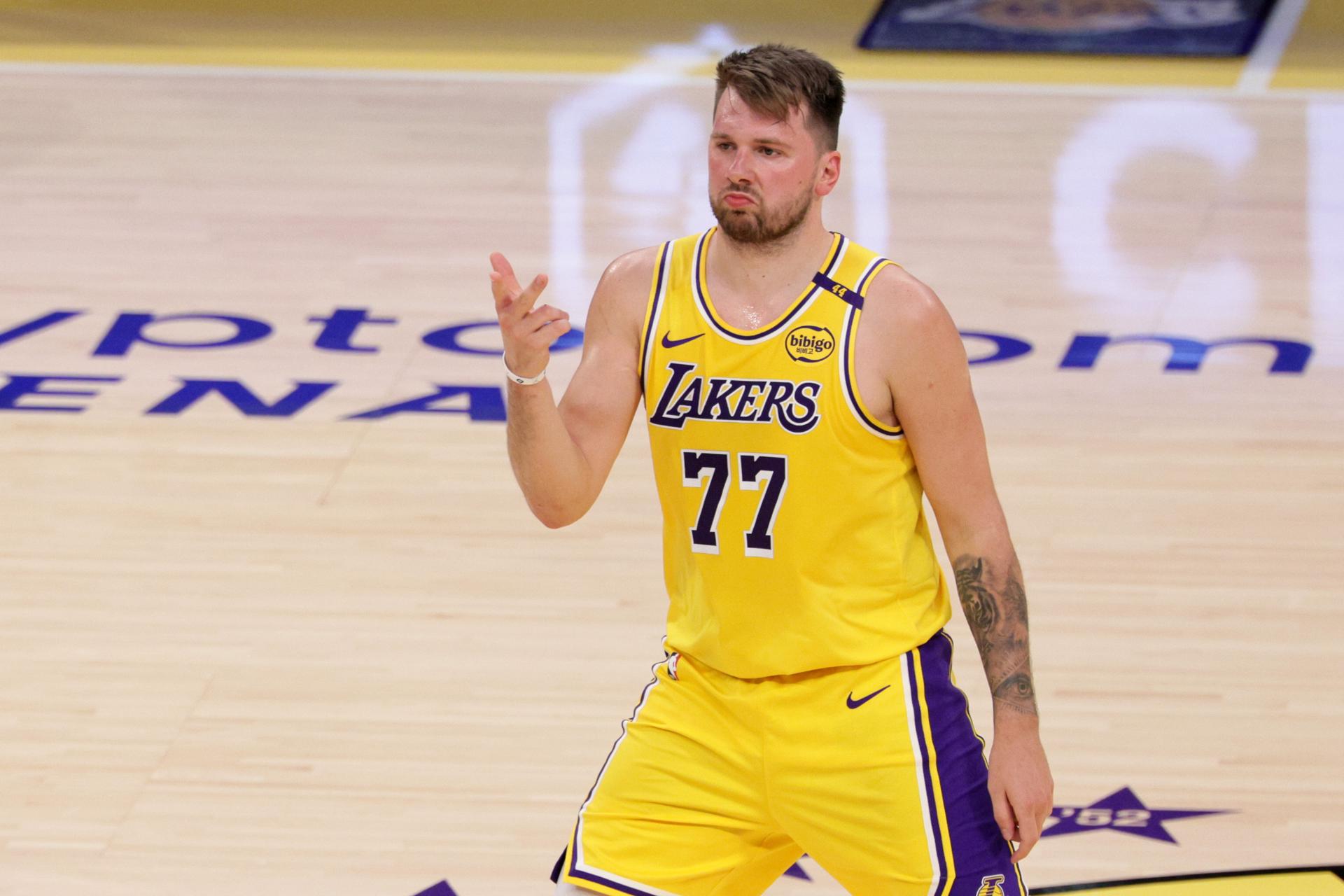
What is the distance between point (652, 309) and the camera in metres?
2.78

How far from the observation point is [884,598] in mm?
2750

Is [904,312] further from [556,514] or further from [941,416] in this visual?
[556,514]

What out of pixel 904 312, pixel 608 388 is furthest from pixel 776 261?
pixel 608 388

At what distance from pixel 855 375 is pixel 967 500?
0.25 metres

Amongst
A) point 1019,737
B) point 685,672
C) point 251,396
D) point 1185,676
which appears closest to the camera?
point 1019,737

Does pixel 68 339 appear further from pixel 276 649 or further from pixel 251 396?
pixel 276 649

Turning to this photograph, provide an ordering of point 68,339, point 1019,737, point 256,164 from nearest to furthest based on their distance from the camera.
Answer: point 1019,737, point 68,339, point 256,164

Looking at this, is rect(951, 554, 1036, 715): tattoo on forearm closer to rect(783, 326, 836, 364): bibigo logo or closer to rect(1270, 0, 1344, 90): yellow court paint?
rect(783, 326, 836, 364): bibigo logo

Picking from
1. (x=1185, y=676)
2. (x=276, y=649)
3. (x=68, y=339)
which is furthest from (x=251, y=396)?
(x=1185, y=676)

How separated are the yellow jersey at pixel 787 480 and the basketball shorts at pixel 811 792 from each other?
58 mm

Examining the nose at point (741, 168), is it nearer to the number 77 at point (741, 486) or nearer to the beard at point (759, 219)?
the beard at point (759, 219)

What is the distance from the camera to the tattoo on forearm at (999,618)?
2695mm

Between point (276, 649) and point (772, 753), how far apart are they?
2249 mm

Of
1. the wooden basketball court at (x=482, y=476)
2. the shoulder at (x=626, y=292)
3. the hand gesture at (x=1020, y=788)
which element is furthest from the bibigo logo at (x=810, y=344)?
the wooden basketball court at (x=482, y=476)
